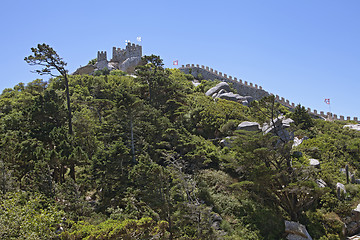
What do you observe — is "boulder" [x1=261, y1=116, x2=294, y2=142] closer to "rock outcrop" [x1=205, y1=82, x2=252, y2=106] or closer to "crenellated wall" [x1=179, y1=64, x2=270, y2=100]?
"rock outcrop" [x1=205, y1=82, x2=252, y2=106]

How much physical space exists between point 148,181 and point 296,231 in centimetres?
761

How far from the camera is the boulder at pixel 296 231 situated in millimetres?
15602

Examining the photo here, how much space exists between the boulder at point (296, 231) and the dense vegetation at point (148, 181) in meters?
0.49

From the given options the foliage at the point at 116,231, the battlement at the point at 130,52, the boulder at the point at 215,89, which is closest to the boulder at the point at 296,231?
the foliage at the point at 116,231

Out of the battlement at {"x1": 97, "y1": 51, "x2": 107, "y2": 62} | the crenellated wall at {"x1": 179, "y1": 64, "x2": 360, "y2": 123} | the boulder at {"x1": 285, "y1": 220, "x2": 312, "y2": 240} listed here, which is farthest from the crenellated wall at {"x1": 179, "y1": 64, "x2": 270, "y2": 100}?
the boulder at {"x1": 285, "y1": 220, "x2": 312, "y2": 240}

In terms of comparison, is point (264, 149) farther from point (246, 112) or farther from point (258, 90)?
point (258, 90)

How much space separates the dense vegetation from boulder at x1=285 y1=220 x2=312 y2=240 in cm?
49

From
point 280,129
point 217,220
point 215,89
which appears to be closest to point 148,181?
point 217,220

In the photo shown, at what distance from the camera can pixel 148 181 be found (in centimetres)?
1444

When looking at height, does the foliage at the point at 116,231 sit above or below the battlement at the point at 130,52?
below

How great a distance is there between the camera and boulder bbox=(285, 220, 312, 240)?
15.6 metres

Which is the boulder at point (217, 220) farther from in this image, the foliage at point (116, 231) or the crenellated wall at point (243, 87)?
the crenellated wall at point (243, 87)

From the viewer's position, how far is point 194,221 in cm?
1339

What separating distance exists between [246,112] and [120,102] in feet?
47.3
